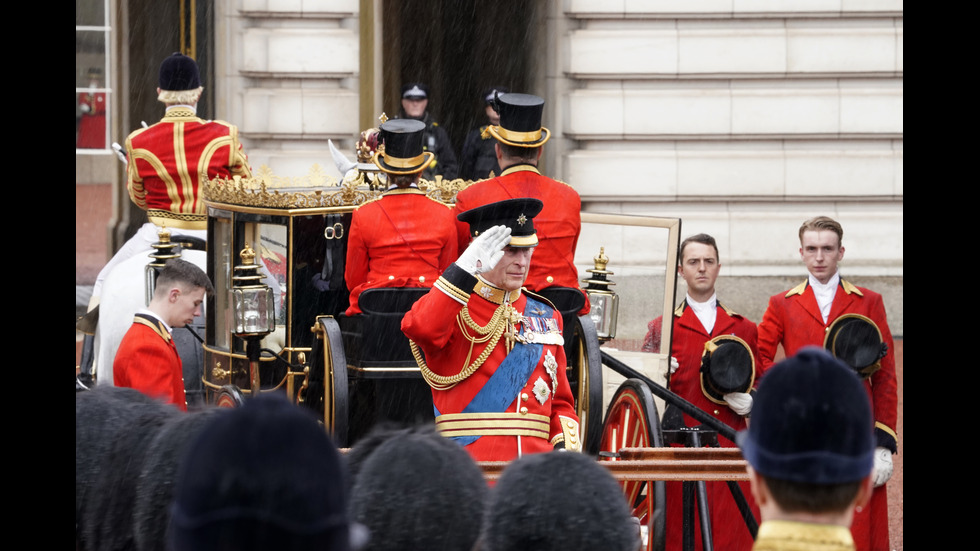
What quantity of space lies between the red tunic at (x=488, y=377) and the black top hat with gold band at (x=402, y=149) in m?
1.40

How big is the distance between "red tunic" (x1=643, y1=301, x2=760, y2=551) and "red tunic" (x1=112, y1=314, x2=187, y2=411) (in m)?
2.16

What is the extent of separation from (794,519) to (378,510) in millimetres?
746

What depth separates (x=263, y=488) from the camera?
6.47ft

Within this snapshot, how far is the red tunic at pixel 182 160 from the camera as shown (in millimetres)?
8281

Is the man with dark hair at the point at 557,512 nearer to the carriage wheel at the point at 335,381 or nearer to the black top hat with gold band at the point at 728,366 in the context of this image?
the carriage wheel at the point at 335,381

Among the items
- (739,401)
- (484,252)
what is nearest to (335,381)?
(484,252)

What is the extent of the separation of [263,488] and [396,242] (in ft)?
12.8

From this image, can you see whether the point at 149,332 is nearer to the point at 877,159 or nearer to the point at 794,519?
the point at 794,519

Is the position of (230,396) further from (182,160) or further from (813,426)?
(813,426)

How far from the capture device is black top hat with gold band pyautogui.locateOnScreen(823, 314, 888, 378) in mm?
5918

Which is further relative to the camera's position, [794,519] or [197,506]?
[794,519]

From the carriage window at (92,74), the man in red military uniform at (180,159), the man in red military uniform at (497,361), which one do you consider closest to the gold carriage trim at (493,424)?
the man in red military uniform at (497,361)

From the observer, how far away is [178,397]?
5383 millimetres
